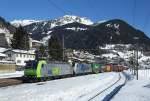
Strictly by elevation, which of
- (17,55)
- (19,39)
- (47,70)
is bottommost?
(47,70)

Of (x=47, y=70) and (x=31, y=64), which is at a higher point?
(x=31, y=64)

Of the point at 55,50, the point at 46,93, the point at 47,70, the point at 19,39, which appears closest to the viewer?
the point at 46,93

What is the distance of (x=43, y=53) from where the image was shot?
112250 mm

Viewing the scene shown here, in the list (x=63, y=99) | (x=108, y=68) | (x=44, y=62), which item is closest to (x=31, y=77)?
(x=44, y=62)

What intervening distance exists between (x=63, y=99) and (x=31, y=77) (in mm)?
24115

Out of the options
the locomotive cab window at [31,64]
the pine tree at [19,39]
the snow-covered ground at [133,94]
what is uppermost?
the pine tree at [19,39]

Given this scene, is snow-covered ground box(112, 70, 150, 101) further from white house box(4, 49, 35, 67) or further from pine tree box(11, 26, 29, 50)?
pine tree box(11, 26, 29, 50)

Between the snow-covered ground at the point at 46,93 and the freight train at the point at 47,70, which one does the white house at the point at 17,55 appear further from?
the snow-covered ground at the point at 46,93

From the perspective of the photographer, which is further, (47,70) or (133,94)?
(47,70)

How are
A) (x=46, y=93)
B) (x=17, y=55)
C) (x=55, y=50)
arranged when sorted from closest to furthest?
(x=46, y=93) < (x=55, y=50) < (x=17, y=55)

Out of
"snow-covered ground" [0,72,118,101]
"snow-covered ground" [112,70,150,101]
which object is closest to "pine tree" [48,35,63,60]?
"snow-covered ground" [112,70,150,101]

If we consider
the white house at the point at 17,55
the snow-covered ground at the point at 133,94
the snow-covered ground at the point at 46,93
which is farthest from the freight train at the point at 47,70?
the white house at the point at 17,55

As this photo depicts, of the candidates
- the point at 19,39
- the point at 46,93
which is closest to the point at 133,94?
the point at 46,93

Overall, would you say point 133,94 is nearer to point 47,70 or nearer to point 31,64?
point 31,64
